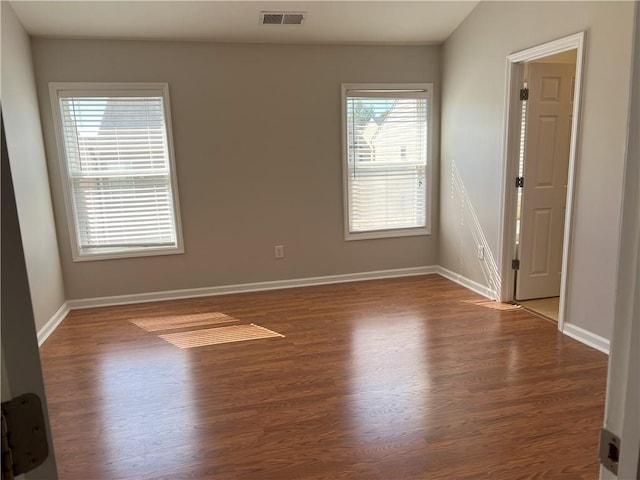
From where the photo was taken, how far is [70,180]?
4.03 meters

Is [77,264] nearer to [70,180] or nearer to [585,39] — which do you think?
[70,180]

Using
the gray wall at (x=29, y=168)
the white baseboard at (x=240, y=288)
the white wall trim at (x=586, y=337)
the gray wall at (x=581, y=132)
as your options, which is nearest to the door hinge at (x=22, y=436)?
the gray wall at (x=581, y=132)

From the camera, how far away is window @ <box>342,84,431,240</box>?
457cm

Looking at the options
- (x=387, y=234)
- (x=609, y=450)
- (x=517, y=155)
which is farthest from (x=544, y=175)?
(x=609, y=450)

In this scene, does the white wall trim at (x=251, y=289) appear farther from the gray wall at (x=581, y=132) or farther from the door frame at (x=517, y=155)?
the door frame at (x=517, y=155)

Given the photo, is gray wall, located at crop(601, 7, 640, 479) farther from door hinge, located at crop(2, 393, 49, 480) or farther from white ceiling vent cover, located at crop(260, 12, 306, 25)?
white ceiling vent cover, located at crop(260, 12, 306, 25)

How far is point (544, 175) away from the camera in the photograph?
381cm

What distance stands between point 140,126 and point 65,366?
2254mm

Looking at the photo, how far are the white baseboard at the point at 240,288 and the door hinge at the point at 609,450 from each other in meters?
4.12

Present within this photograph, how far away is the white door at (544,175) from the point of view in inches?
145

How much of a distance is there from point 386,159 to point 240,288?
7.00 ft

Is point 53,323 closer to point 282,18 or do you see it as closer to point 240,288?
point 240,288

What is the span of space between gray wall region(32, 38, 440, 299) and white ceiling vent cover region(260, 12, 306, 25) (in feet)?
1.18

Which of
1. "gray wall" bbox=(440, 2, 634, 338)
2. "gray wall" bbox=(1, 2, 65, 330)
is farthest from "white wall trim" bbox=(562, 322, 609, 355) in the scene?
"gray wall" bbox=(1, 2, 65, 330)
